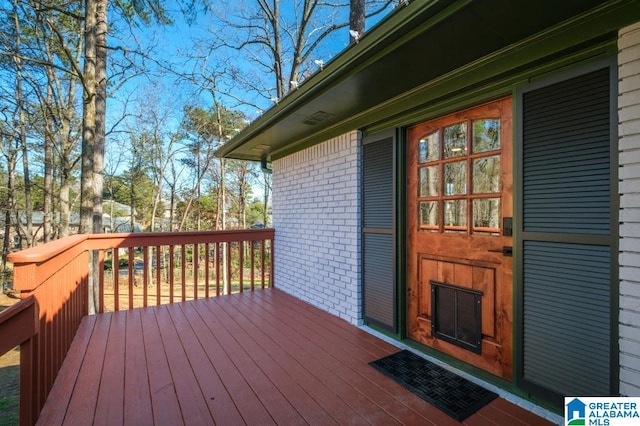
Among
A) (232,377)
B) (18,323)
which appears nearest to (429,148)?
(232,377)

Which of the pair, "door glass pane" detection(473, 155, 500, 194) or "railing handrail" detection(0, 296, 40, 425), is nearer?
"railing handrail" detection(0, 296, 40, 425)

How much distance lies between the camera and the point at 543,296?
1787mm

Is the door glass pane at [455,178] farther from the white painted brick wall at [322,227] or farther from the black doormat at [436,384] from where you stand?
the black doormat at [436,384]

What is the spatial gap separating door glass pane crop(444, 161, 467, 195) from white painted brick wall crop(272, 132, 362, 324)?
101 centimetres

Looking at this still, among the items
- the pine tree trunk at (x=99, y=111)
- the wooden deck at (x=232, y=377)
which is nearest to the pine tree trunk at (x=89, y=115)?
the pine tree trunk at (x=99, y=111)

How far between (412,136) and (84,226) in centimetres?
576

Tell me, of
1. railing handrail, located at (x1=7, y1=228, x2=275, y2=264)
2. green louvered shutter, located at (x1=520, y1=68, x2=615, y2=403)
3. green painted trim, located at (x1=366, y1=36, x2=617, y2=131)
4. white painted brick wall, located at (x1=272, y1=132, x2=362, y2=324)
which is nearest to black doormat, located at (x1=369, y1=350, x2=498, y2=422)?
green louvered shutter, located at (x1=520, y1=68, x2=615, y2=403)

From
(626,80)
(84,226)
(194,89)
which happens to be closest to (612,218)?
(626,80)

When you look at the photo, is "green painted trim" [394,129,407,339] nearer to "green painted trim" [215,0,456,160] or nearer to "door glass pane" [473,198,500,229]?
"door glass pane" [473,198,500,229]

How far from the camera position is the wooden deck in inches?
69.7

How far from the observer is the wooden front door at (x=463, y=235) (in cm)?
205

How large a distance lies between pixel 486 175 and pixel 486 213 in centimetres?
27

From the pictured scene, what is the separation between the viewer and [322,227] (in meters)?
3.81

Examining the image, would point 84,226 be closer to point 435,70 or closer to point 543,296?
point 435,70
